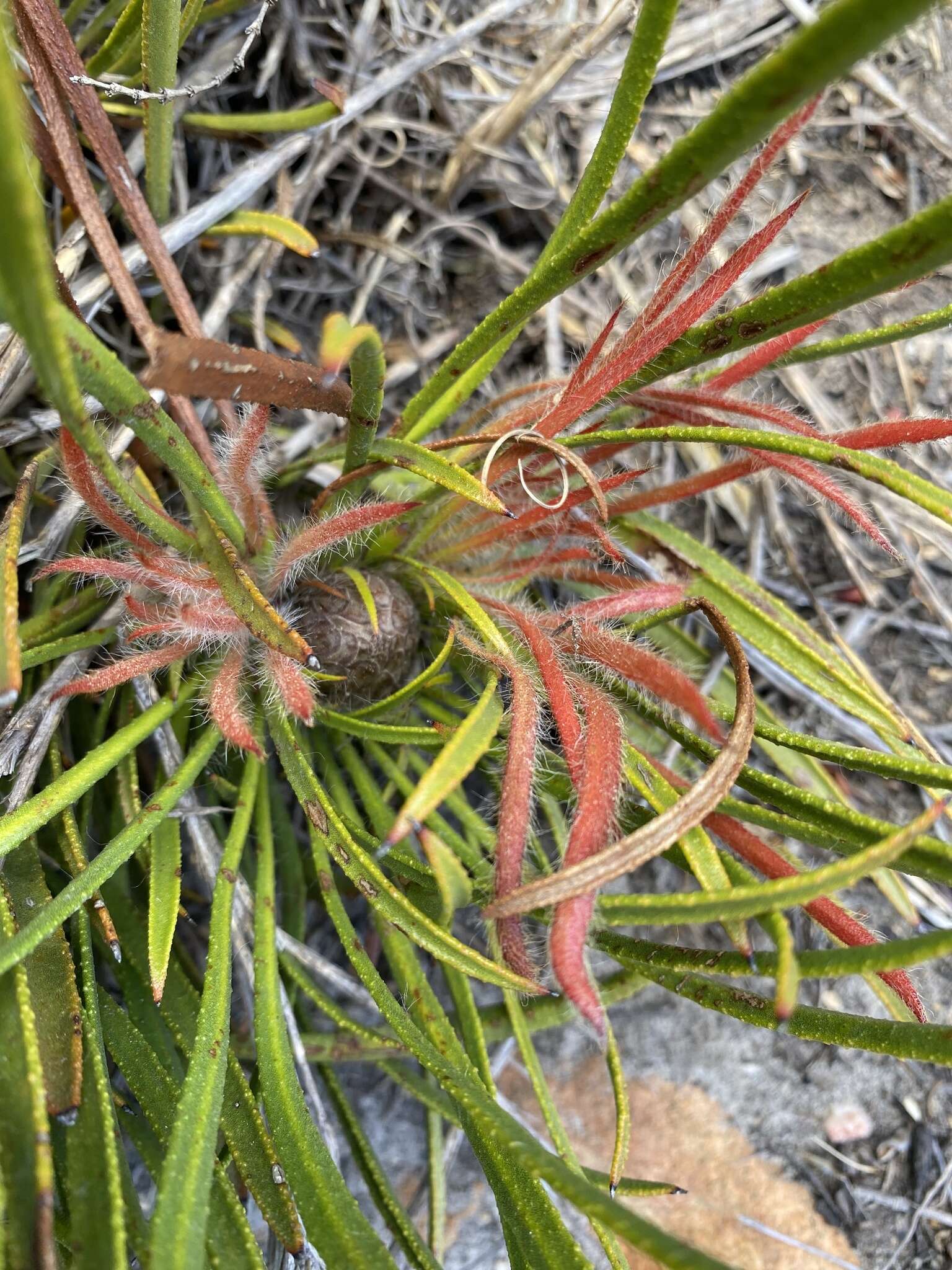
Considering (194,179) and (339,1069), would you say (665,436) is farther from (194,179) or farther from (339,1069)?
(339,1069)

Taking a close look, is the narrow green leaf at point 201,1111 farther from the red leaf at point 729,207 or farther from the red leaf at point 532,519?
the red leaf at point 729,207

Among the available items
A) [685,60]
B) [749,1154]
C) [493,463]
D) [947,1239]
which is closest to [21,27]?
[493,463]

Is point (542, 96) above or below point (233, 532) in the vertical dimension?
above

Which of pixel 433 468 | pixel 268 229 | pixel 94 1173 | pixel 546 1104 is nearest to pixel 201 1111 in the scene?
pixel 94 1173

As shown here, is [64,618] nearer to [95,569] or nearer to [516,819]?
[95,569]

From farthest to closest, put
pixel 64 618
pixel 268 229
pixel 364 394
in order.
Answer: pixel 268 229 < pixel 64 618 < pixel 364 394

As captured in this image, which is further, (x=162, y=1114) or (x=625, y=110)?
(x=162, y=1114)

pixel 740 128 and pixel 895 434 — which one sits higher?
pixel 740 128

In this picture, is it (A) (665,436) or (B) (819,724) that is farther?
(B) (819,724)
